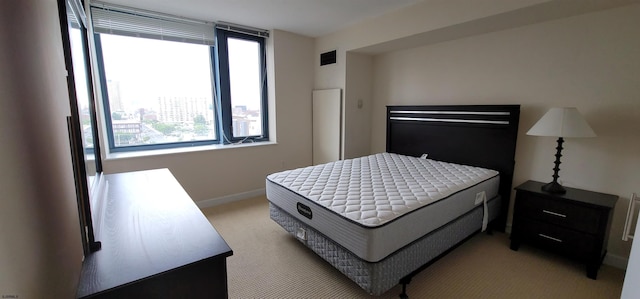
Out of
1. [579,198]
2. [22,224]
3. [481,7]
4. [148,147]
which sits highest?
[481,7]

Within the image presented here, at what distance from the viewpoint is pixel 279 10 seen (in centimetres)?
302

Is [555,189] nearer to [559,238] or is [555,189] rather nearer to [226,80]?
[559,238]

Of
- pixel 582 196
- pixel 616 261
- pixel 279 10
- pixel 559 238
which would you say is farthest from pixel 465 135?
pixel 279 10

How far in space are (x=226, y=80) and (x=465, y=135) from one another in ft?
10.0

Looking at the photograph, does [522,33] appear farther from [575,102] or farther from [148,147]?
[148,147]

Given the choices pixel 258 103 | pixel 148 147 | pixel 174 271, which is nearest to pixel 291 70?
pixel 258 103

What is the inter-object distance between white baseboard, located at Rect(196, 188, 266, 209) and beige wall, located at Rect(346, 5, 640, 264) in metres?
2.85

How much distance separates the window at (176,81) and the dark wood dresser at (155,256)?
2141 mm

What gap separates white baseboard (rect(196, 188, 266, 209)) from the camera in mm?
3459

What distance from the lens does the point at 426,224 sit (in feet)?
6.28

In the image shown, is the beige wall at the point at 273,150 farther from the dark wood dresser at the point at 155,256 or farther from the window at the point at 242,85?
the dark wood dresser at the point at 155,256

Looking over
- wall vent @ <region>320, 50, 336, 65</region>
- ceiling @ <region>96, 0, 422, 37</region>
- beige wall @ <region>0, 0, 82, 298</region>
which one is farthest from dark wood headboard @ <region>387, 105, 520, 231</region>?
beige wall @ <region>0, 0, 82, 298</region>

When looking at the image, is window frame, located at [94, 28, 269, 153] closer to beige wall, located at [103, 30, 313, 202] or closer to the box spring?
beige wall, located at [103, 30, 313, 202]

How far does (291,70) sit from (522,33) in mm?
2727
